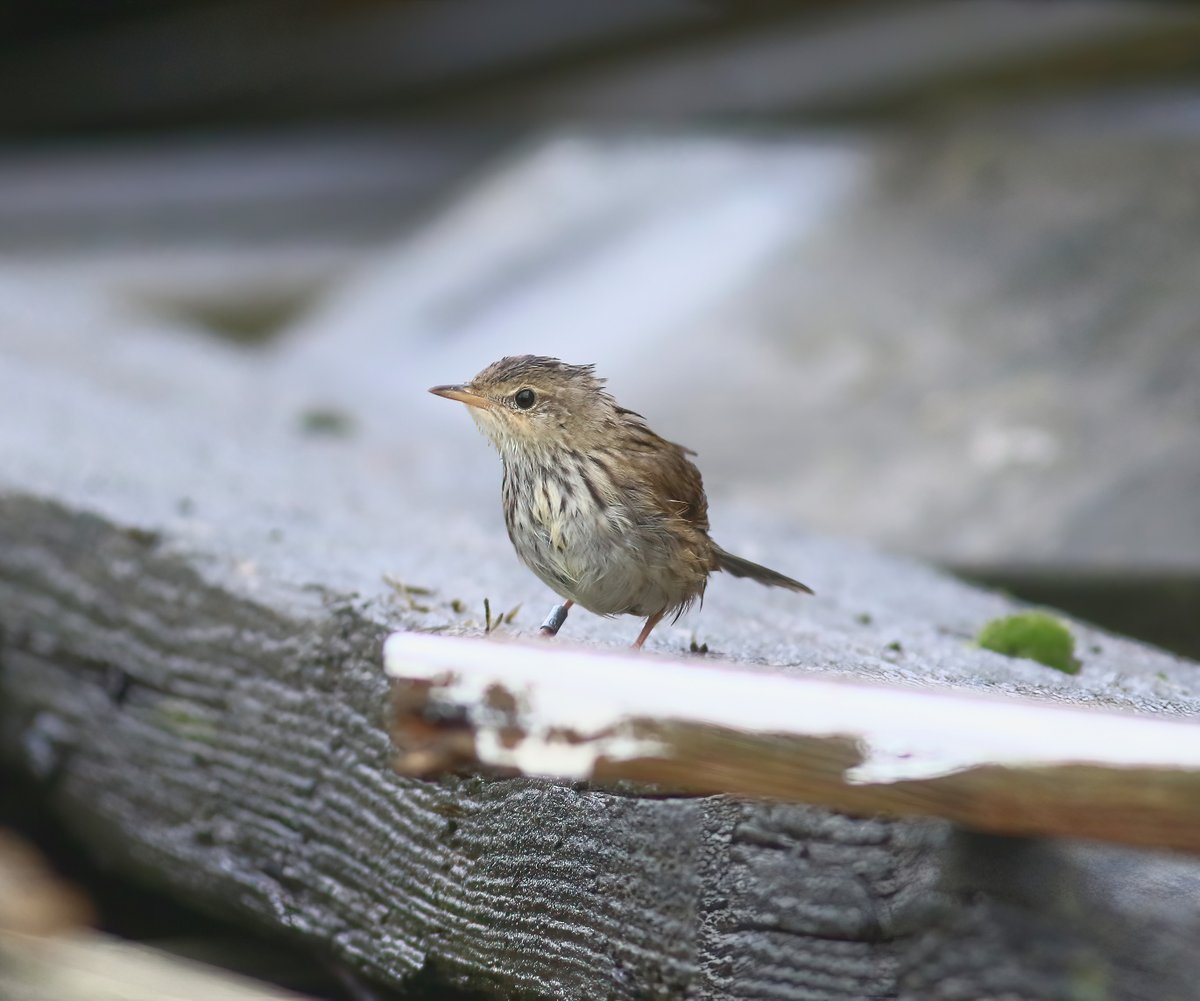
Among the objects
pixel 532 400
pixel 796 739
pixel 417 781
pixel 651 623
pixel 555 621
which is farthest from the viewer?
pixel 532 400

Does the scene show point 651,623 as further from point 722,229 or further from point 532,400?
point 722,229

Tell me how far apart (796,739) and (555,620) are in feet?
3.39

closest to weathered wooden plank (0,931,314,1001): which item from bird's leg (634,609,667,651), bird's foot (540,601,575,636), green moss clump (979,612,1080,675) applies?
A: bird's foot (540,601,575,636)

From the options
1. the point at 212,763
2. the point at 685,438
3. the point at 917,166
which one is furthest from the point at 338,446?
the point at 917,166

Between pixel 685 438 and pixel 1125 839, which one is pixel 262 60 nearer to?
pixel 685 438

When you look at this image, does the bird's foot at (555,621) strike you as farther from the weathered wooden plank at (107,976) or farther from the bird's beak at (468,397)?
the weathered wooden plank at (107,976)

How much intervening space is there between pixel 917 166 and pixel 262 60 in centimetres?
367

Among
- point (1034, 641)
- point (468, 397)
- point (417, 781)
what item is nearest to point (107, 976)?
point (417, 781)

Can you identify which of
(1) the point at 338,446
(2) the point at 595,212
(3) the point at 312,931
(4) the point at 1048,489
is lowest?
(3) the point at 312,931

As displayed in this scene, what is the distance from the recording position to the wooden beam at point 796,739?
1.30 meters

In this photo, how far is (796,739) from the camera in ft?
4.73

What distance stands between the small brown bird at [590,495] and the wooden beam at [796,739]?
69 cm

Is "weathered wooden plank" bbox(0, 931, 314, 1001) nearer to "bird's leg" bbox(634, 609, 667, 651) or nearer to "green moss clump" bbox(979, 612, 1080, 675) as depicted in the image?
"bird's leg" bbox(634, 609, 667, 651)

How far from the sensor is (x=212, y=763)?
2676 mm
